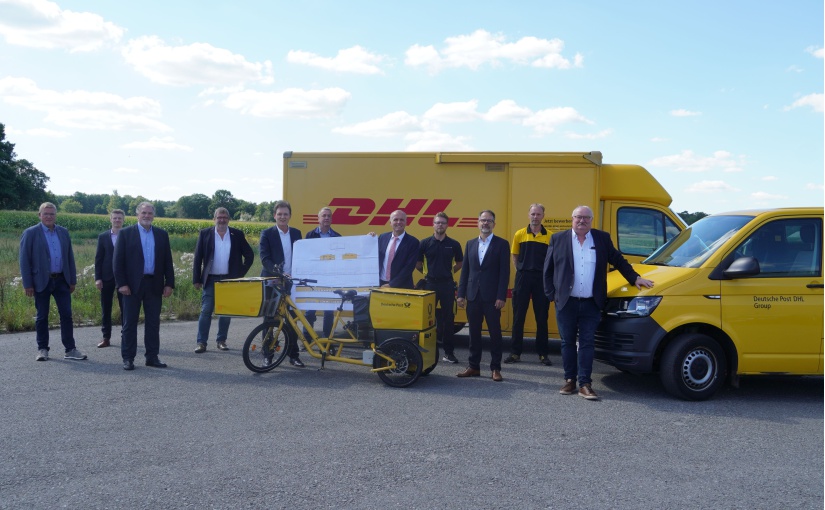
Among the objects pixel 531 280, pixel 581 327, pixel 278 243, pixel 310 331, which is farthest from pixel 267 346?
pixel 581 327

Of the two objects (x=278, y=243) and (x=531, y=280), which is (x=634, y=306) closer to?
(x=531, y=280)

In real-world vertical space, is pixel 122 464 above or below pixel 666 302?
below

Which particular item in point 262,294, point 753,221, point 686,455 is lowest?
point 686,455

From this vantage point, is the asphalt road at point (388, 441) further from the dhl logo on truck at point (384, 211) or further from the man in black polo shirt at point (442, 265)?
the dhl logo on truck at point (384, 211)

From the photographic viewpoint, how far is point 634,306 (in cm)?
669

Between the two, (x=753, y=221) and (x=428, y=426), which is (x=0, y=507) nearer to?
(x=428, y=426)

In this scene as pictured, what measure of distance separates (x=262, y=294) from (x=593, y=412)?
3.70 meters

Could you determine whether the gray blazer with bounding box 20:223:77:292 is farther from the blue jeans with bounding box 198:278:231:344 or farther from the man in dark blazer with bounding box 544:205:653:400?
the man in dark blazer with bounding box 544:205:653:400

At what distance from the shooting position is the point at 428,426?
5.62 m

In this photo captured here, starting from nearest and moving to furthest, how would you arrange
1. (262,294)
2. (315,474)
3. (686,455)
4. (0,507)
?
(0,507) < (315,474) < (686,455) < (262,294)

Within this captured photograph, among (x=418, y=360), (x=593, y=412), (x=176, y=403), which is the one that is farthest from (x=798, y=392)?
(x=176, y=403)

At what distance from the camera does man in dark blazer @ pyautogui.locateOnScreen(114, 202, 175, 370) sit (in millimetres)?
7695

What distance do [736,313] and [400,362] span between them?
344 cm

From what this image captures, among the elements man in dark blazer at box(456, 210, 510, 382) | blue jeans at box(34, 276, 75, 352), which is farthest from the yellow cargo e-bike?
blue jeans at box(34, 276, 75, 352)
